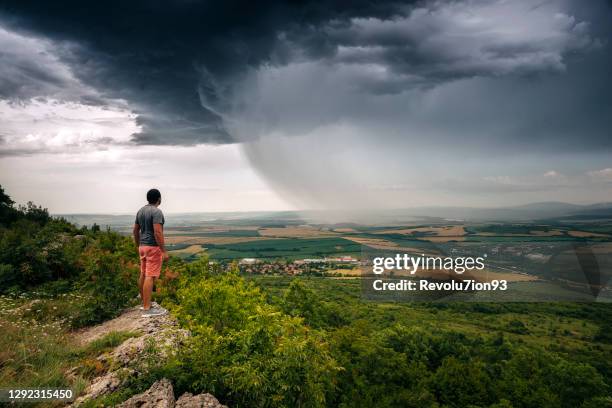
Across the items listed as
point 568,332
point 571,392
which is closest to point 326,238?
point 568,332

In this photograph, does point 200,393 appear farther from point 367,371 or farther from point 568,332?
point 568,332

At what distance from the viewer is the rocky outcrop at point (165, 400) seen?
470cm

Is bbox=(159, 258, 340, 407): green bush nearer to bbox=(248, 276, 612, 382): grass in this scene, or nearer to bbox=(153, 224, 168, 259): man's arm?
bbox=(153, 224, 168, 259): man's arm

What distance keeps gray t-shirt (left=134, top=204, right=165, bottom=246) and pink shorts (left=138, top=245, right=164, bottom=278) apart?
4.7 inches

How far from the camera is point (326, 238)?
114 metres

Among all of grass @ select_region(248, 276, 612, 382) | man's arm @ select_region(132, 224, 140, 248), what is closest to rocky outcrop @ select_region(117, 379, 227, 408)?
man's arm @ select_region(132, 224, 140, 248)

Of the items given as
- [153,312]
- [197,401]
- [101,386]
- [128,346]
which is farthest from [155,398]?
[153,312]

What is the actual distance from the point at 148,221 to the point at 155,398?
418cm

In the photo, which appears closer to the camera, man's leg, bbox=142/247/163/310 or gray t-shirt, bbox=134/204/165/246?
gray t-shirt, bbox=134/204/165/246

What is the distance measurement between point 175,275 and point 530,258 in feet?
117

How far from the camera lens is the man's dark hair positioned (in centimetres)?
798

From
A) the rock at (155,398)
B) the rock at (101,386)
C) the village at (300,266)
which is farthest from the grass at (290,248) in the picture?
the rock at (155,398)

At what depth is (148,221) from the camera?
7895 mm

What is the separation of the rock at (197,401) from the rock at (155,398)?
141 millimetres
